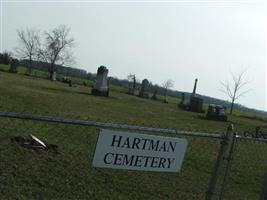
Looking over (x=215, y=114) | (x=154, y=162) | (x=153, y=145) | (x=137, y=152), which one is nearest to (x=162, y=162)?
(x=154, y=162)

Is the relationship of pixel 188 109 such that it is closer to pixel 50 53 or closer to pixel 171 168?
pixel 171 168

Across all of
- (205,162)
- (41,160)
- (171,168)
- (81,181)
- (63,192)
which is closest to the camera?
(171,168)

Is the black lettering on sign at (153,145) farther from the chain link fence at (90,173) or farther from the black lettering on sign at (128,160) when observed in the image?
the black lettering on sign at (128,160)

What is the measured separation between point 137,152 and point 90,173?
307 cm

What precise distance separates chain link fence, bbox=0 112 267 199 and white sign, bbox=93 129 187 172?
10 cm

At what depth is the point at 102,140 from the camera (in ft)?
15.7

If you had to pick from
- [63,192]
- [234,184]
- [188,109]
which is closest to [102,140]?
[63,192]

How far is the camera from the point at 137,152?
509 centimetres

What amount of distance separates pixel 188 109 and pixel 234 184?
1066 inches

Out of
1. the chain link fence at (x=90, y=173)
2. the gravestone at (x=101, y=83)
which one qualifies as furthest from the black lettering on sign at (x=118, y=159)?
the gravestone at (x=101, y=83)

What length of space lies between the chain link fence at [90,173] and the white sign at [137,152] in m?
0.10

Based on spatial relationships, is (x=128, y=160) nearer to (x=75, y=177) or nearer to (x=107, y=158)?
(x=107, y=158)

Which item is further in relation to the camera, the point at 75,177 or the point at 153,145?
the point at 75,177

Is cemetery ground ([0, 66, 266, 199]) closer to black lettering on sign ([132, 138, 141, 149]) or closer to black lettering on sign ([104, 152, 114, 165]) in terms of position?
black lettering on sign ([104, 152, 114, 165])
